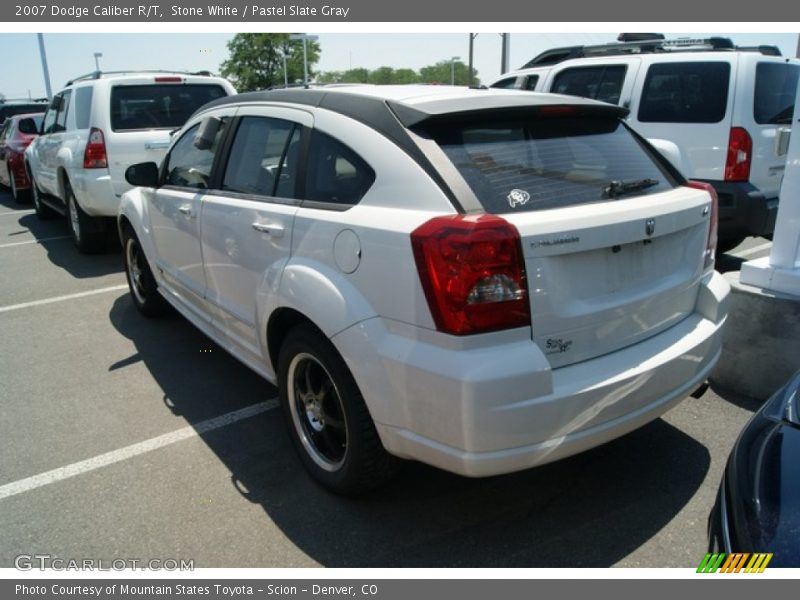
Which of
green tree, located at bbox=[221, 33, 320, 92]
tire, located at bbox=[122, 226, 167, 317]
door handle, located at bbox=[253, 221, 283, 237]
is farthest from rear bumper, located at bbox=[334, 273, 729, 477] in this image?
green tree, located at bbox=[221, 33, 320, 92]

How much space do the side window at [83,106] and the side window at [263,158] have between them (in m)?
4.81

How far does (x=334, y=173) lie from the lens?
2.87 m

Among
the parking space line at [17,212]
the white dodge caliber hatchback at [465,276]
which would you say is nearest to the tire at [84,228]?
the parking space line at [17,212]

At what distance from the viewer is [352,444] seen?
2.72 m

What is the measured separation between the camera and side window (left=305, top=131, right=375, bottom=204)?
8.89ft

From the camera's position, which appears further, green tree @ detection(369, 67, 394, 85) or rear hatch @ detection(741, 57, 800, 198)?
green tree @ detection(369, 67, 394, 85)

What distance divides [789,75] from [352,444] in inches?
229

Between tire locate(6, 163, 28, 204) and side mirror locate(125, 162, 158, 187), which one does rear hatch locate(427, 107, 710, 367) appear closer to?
side mirror locate(125, 162, 158, 187)

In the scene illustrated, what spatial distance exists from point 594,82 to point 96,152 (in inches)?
219

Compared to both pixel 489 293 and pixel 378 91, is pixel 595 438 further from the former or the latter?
pixel 378 91

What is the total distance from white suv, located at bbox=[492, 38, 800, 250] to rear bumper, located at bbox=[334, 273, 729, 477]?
336cm

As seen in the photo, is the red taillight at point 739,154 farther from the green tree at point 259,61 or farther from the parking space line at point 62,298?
the green tree at point 259,61

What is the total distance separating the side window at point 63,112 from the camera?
8.34 metres
